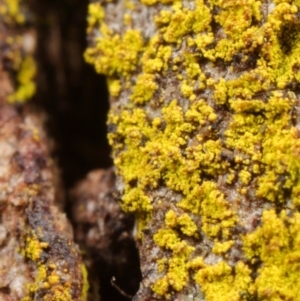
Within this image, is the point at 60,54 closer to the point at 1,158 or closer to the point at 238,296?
the point at 1,158

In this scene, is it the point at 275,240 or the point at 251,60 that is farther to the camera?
the point at 251,60

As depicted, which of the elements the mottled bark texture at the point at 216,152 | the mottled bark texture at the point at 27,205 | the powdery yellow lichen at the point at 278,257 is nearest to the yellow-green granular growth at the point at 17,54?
the mottled bark texture at the point at 27,205

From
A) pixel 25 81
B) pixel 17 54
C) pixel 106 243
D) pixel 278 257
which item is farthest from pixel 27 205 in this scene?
pixel 278 257

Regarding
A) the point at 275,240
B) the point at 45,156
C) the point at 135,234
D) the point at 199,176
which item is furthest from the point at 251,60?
the point at 45,156

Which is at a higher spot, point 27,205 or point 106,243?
point 27,205

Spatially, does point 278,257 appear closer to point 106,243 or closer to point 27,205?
point 106,243

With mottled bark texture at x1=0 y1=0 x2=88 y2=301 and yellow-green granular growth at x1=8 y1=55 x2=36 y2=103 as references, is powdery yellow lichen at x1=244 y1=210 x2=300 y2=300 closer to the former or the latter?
mottled bark texture at x1=0 y1=0 x2=88 y2=301
